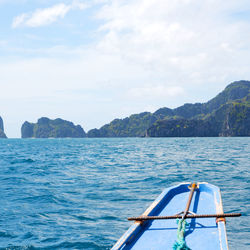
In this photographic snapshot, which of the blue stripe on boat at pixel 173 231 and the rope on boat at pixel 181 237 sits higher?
the rope on boat at pixel 181 237

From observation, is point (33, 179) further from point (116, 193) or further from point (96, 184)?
point (116, 193)

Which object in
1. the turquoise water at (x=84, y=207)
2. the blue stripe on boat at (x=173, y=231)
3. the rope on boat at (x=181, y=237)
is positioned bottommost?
the turquoise water at (x=84, y=207)

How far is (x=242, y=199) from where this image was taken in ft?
40.3

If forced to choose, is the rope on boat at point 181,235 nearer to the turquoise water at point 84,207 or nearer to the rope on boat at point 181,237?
the rope on boat at point 181,237

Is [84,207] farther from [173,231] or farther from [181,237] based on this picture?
[181,237]

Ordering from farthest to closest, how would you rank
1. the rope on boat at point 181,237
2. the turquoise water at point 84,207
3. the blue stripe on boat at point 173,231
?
the turquoise water at point 84,207
the blue stripe on boat at point 173,231
the rope on boat at point 181,237

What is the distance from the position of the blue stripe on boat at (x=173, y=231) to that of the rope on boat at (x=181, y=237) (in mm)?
163

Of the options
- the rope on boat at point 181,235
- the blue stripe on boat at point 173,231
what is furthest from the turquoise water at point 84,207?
the rope on boat at point 181,235

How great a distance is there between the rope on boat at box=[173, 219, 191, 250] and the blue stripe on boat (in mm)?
163

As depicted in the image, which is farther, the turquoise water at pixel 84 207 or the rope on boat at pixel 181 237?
the turquoise water at pixel 84 207

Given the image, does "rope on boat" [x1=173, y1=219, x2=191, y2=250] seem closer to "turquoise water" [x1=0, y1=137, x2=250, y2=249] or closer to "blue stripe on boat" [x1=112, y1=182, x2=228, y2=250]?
"blue stripe on boat" [x1=112, y1=182, x2=228, y2=250]

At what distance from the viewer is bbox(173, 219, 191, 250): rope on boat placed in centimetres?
528

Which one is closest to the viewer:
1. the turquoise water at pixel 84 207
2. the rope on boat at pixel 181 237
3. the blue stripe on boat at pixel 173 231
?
the rope on boat at pixel 181 237

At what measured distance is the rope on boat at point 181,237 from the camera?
528cm
